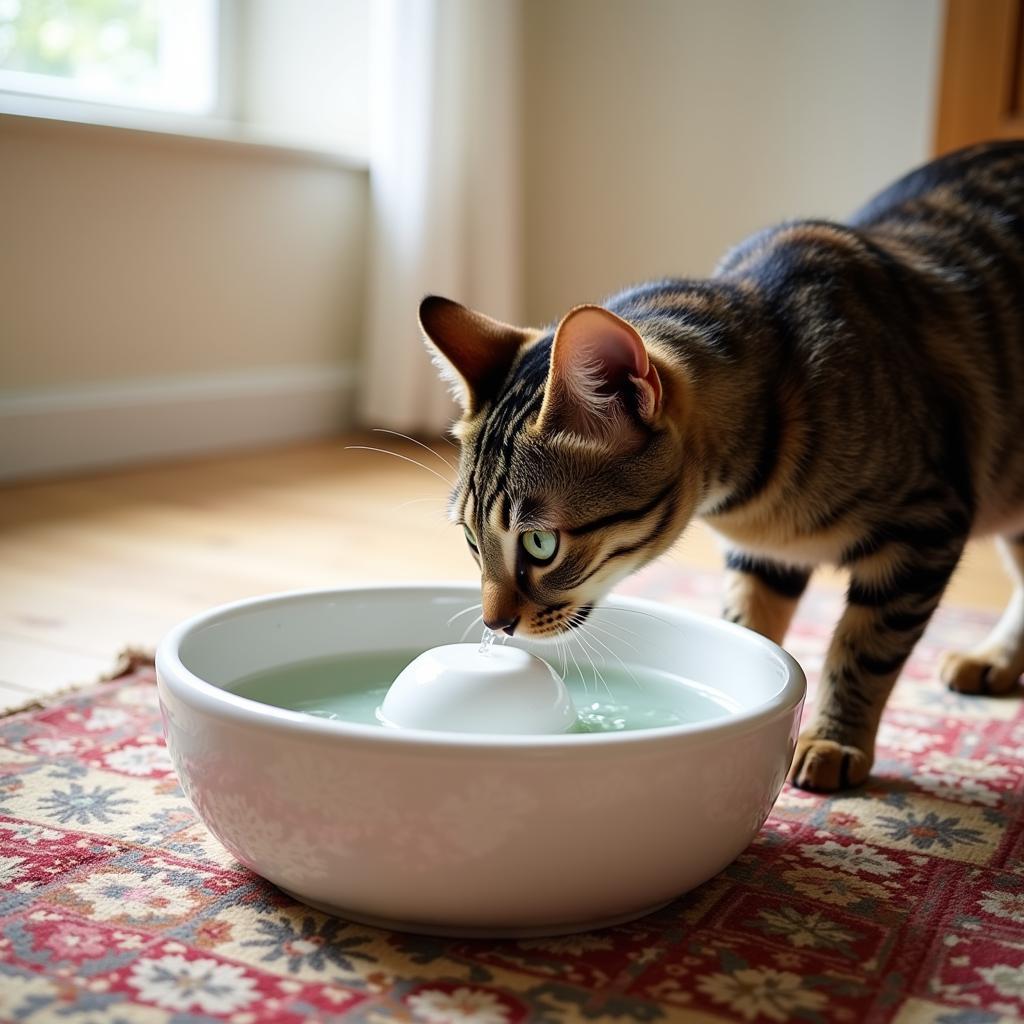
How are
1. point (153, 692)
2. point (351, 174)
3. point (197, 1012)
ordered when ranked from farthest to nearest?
1. point (351, 174)
2. point (153, 692)
3. point (197, 1012)

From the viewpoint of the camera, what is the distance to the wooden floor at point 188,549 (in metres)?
1.68

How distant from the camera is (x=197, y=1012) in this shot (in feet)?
2.60

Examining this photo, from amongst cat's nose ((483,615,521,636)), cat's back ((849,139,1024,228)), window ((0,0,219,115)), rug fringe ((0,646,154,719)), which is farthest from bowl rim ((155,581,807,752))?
window ((0,0,219,115))

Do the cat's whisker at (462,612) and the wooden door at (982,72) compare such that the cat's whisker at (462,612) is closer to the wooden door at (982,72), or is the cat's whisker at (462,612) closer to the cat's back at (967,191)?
the cat's back at (967,191)

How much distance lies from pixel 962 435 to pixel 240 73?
8.58 feet

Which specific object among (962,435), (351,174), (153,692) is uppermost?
(351,174)

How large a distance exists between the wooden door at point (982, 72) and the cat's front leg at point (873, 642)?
5.98 feet

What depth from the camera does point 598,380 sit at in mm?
1051

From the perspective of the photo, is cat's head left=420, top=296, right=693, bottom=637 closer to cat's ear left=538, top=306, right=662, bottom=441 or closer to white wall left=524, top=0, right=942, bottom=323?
cat's ear left=538, top=306, right=662, bottom=441

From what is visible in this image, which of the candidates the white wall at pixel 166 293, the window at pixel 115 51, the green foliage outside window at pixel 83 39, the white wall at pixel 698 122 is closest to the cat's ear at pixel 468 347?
the white wall at pixel 166 293

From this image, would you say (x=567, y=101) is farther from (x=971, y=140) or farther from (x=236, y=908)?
(x=236, y=908)

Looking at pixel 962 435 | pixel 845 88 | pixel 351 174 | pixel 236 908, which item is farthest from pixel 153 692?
pixel 845 88

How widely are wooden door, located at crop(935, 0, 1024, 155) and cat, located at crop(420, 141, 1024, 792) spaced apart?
1.50 meters

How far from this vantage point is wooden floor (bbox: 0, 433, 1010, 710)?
1.68m
